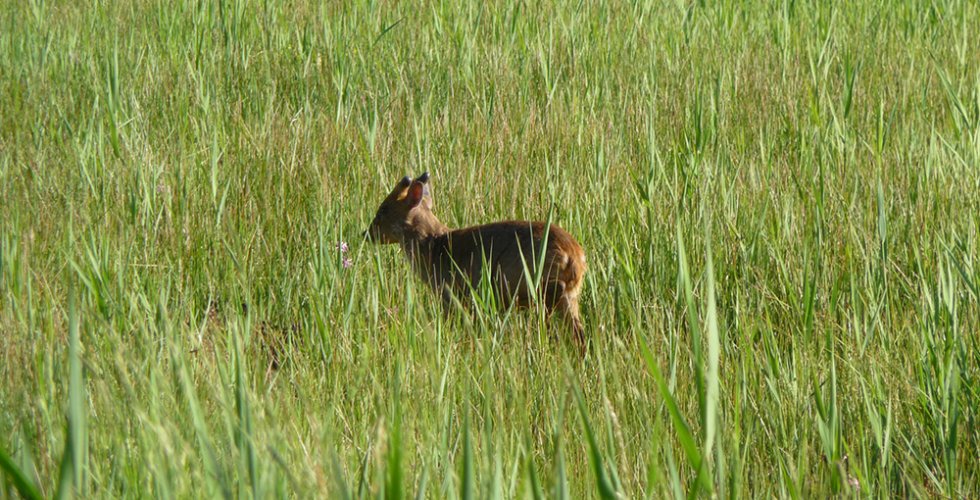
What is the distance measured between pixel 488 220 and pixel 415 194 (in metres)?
0.35

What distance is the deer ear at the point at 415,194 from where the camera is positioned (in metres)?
3.79

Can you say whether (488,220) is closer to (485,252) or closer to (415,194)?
(415,194)

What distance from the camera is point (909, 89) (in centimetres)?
499

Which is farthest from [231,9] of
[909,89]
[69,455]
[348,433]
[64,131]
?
[69,455]

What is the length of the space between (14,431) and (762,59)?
14.5 feet

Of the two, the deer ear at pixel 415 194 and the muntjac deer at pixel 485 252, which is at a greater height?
the deer ear at pixel 415 194

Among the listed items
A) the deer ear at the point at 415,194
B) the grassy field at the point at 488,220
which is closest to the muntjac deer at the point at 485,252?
the deer ear at the point at 415,194

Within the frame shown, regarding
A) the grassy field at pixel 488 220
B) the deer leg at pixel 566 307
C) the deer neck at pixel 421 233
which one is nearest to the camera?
the grassy field at pixel 488 220

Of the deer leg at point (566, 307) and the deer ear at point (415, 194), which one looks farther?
the deer ear at point (415, 194)

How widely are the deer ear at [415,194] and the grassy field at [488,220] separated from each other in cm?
20

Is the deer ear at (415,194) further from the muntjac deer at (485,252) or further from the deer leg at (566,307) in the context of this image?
the deer leg at (566,307)

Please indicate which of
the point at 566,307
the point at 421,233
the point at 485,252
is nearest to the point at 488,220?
the point at 421,233

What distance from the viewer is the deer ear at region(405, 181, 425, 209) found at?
379 centimetres

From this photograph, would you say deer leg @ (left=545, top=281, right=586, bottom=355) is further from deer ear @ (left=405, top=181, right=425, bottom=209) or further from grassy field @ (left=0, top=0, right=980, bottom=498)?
deer ear @ (left=405, top=181, right=425, bottom=209)
